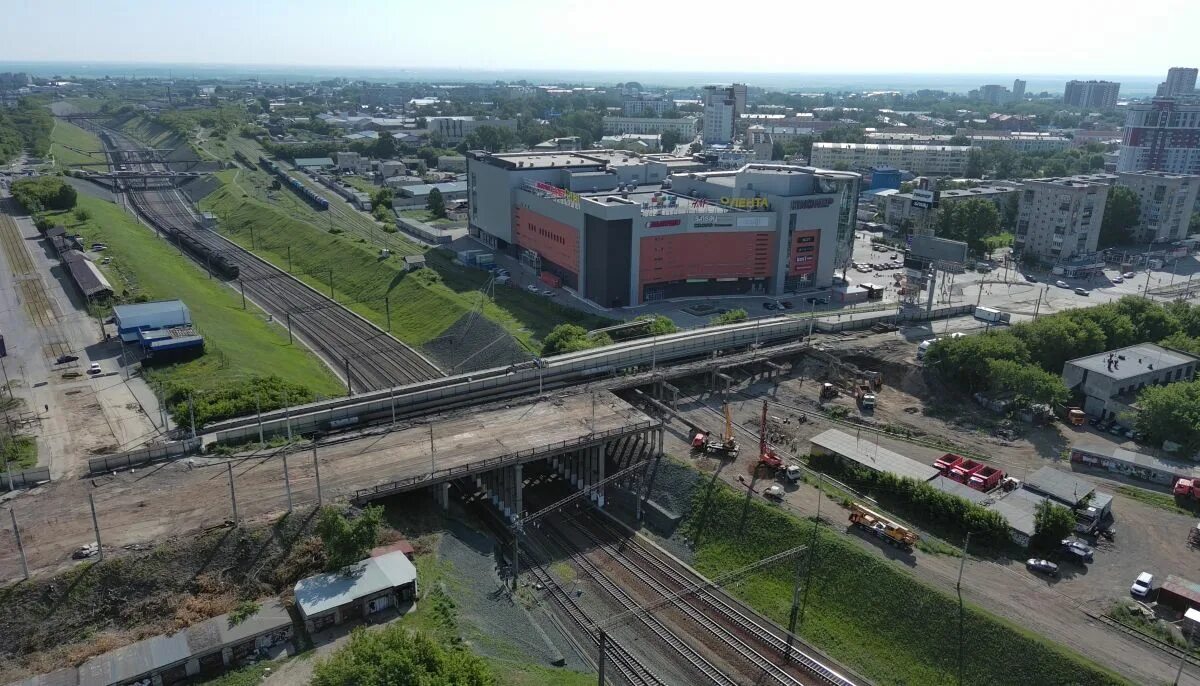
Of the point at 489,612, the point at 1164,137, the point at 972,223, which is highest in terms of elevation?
the point at 1164,137

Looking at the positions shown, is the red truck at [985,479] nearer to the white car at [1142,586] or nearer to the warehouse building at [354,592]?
the white car at [1142,586]

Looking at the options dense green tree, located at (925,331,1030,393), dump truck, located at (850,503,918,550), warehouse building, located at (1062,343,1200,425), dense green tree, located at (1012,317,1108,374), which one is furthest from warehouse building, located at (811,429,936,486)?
dense green tree, located at (1012,317,1108,374)

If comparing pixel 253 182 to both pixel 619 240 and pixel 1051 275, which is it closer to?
pixel 619 240

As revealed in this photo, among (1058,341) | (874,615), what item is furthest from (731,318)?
(874,615)

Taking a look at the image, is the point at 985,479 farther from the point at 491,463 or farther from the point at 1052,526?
the point at 491,463

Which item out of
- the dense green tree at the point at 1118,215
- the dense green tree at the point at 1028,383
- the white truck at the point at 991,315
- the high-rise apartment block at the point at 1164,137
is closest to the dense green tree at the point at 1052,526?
the dense green tree at the point at 1028,383

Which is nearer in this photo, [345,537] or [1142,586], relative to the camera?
[345,537]

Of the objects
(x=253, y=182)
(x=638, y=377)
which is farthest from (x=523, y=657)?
(x=253, y=182)
